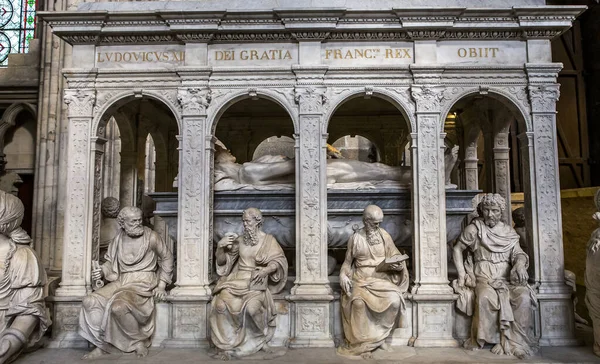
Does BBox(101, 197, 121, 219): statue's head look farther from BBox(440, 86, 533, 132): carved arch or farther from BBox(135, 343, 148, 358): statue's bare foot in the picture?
BBox(440, 86, 533, 132): carved arch

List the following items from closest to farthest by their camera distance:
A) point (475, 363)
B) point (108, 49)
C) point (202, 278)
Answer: point (475, 363) → point (202, 278) → point (108, 49)

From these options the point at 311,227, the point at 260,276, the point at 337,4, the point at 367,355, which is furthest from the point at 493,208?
the point at 337,4

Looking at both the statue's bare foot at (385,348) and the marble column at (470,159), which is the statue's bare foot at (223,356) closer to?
the statue's bare foot at (385,348)

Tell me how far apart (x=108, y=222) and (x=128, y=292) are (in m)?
1.82

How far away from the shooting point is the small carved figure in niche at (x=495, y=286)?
5.56m

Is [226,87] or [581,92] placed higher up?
[581,92]

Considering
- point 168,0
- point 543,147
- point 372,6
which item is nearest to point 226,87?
point 168,0

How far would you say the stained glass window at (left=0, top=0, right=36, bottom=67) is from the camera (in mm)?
11172

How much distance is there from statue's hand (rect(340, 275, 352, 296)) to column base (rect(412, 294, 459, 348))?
2.88 ft

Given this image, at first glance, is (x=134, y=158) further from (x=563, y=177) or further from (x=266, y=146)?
(x=563, y=177)

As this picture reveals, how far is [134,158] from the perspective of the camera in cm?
863

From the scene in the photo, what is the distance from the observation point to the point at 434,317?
5961 millimetres

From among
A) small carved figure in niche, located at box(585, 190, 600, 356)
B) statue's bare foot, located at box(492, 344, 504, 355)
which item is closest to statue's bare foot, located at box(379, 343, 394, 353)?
statue's bare foot, located at box(492, 344, 504, 355)

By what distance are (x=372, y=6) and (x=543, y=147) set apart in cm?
295
